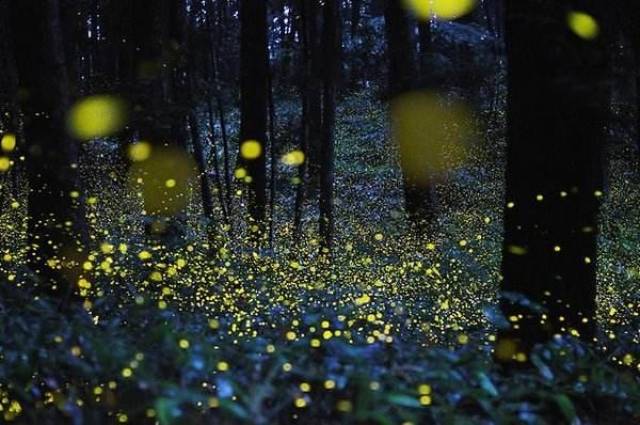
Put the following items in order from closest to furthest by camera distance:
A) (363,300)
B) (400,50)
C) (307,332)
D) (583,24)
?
(583,24)
(307,332)
(363,300)
(400,50)

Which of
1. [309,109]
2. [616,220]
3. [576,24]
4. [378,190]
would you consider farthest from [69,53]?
[576,24]

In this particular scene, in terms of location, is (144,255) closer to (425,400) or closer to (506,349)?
(506,349)

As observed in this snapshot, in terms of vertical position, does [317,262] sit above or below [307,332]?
→ below

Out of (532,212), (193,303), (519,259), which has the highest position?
(532,212)

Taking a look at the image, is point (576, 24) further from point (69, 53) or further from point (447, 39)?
point (447, 39)

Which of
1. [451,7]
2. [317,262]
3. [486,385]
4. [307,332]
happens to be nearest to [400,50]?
[317,262]

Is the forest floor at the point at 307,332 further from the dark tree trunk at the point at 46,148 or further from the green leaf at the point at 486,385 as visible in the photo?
the dark tree trunk at the point at 46,148
